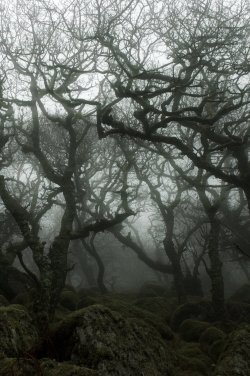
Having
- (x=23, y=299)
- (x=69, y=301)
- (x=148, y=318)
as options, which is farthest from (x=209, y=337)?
(x=23, y=299)

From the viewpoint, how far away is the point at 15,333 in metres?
5.89

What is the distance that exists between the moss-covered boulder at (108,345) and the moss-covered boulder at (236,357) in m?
0.99

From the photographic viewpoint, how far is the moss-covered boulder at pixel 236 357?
5.72 metres

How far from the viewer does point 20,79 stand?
16.9m

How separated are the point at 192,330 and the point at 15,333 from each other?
6.93 metres

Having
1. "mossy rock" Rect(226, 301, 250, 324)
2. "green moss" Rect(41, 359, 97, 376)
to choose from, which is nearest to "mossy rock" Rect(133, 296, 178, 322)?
"mossy rock" Rect(226, 301, 250, 324)

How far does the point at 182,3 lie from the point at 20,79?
7.56 meters

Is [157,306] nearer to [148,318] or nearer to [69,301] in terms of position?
[69,301]

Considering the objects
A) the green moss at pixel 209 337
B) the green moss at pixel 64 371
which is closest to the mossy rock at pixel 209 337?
the green moss at pixel 209 337

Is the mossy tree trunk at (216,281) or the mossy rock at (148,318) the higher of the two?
the mossy tree trunk at (216,281)

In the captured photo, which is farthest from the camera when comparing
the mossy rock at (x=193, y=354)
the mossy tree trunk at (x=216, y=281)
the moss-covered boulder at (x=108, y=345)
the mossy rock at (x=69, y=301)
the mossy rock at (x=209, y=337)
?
the mossy rock at (x=69, y=301)

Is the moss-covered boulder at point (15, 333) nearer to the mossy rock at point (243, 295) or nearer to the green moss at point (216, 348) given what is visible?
the green moss at point (216, 348)

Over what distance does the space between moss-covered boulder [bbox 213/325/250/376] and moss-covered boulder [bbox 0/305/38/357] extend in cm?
291

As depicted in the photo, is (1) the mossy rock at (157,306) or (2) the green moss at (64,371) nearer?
(2) the green moss at (64,371)
